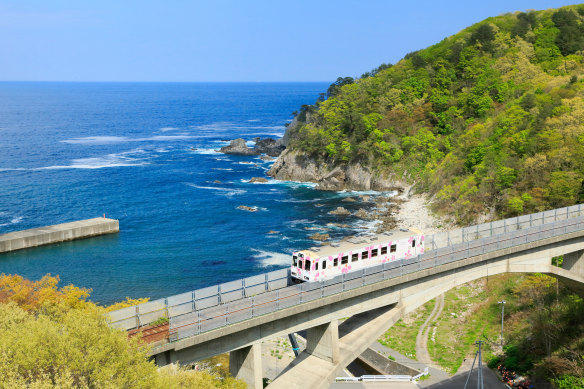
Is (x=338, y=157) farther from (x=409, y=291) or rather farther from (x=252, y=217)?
(x=409, y=291)

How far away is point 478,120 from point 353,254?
84.4 m

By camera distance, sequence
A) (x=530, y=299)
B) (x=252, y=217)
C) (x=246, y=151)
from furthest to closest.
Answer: (x=246, y=151)
(x=252, y=217)
(x=530, y=299)

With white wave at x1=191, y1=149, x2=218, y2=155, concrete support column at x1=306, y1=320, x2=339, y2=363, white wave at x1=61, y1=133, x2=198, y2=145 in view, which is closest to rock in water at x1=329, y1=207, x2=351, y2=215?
concrete support column at x1=306, y1=320, x2=339, y2=363

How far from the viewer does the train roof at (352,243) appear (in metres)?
35.6

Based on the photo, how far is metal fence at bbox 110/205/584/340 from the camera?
96.3 ft

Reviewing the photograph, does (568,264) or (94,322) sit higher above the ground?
(94,322)

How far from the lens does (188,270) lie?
71.8m

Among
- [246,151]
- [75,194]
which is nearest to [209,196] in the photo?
[75,194]

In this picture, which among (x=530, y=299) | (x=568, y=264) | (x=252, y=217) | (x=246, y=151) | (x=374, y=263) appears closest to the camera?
(x=374, y=263)

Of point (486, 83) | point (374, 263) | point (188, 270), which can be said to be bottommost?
point (188, 270)

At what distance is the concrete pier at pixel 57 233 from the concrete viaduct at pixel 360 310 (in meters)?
59.2

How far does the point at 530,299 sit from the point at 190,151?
397 feet

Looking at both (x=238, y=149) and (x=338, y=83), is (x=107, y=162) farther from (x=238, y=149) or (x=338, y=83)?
(x=338, y=83)

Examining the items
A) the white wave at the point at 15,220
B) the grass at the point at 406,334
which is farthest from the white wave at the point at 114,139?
the grass at the point at 406,334
